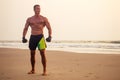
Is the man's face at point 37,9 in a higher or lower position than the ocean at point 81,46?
higher

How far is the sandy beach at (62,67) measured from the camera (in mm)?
2814

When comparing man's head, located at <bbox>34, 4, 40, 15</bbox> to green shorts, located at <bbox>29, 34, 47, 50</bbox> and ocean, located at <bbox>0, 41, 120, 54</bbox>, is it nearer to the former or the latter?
green shorts, located at <bbox>29, 34, 47, 50</bbox>

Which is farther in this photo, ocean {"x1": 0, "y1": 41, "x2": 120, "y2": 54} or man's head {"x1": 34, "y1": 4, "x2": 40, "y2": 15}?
ocean {"x1": 0, "y1": 41, "x2": 120, "y2": 54}

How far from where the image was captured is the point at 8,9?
10.4 feet

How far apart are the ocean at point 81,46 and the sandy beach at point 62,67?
7 centimetres

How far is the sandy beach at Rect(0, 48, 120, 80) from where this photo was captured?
2814 millimetres

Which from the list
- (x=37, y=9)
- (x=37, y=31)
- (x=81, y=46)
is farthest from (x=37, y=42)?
(x=81, y=46)

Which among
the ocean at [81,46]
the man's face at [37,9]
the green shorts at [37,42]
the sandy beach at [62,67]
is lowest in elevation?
the sandy beach at [62,67]

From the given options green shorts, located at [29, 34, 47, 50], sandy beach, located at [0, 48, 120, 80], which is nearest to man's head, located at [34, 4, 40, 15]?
green shorts, located at [29, 34, 47, 50]

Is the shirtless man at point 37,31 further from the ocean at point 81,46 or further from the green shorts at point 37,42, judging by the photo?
the ocean at point 81,46

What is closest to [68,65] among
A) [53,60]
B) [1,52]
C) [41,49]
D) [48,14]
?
[53,60]

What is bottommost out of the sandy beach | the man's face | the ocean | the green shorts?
the sandy beach

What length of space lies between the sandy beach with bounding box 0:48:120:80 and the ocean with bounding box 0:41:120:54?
7cm

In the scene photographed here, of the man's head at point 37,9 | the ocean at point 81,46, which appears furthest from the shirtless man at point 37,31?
the ocean at point 81,46
